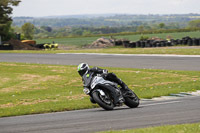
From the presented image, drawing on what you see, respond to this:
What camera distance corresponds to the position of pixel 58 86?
2269 cm

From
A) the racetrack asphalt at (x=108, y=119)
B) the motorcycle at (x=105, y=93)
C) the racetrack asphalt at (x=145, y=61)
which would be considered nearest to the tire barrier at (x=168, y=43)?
the racetrack asphalt at (x=145, y=61)

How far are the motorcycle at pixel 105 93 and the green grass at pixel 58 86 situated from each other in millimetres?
1554

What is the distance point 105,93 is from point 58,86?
1019 cm

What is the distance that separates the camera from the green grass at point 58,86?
1480cm

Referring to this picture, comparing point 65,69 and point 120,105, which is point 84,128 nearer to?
point 120,105

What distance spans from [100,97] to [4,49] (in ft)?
170

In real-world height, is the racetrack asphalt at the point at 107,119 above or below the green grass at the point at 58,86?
above

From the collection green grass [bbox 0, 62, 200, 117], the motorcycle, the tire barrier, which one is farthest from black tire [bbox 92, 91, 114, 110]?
the tire barrier

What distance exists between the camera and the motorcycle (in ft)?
41.3

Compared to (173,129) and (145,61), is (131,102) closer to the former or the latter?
(173,129)

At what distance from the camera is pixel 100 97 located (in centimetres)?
1258

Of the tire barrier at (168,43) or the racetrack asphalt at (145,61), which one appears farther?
the tire barrier at (168,43)

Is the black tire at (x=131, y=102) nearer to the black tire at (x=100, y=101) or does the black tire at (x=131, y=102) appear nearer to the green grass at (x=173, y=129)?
the black tire at (x=100, y=101)

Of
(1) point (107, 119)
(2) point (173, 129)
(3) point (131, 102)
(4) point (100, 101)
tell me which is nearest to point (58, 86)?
(3) point (131, 102)
